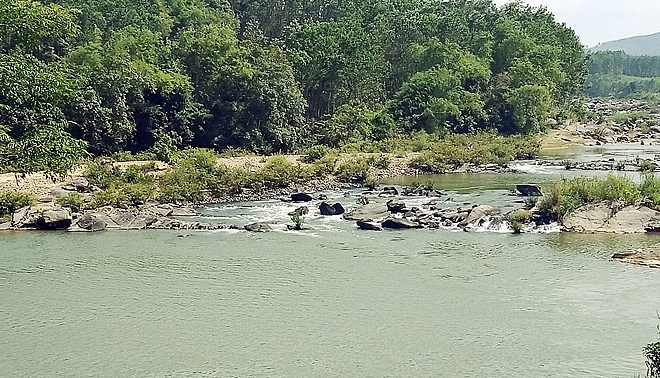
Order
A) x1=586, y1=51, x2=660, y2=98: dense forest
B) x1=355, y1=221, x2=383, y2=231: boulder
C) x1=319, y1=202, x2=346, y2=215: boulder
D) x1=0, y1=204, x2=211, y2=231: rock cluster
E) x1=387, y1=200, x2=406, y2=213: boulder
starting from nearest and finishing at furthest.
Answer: x1=0, y1=204, x2=211, y2=231: rock cluster < x1=355, y1=221, x2=383, y2=231: boulder < x1=387, y1=200, x2=406, y2=213: boulder < x1=319, y1=202, x2=346, y2=215: boulder < x1=586, y1=51, x2=660, y2=98: dense forest

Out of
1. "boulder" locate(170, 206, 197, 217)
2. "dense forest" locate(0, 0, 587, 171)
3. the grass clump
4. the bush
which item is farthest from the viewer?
"dense forest" locate(0, 0, 587, 171)

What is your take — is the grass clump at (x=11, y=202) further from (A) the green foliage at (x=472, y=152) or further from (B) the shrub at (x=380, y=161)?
(A) the green foliage at (x=472, y=152)

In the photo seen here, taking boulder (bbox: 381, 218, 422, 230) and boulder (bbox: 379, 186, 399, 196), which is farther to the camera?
boulder (bbox: 379, 186, 399, 196)

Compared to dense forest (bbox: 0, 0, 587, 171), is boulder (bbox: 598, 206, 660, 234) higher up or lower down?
lower down

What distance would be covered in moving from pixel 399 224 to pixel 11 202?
14.8 metres

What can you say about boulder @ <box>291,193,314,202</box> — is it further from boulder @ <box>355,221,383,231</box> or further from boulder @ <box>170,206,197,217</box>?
boulder @ <box>355,221,383,231</box>

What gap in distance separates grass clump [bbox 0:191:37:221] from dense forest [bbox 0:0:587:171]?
3.84 m

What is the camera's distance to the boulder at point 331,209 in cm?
3241

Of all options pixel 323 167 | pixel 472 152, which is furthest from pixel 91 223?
pixel 472 152

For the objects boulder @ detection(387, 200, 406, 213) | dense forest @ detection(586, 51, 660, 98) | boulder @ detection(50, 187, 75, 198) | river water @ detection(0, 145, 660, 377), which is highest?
dense forest @ detection(586, 51, 660, 98)

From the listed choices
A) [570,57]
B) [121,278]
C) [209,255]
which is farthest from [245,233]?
[570,57]

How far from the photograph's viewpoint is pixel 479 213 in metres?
30.5

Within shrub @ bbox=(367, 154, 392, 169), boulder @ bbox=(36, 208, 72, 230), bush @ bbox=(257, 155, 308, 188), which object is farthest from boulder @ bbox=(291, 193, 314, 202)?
boulder @ bbox=(36, 208, 72, 230)

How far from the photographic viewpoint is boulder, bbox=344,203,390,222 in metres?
31.4
